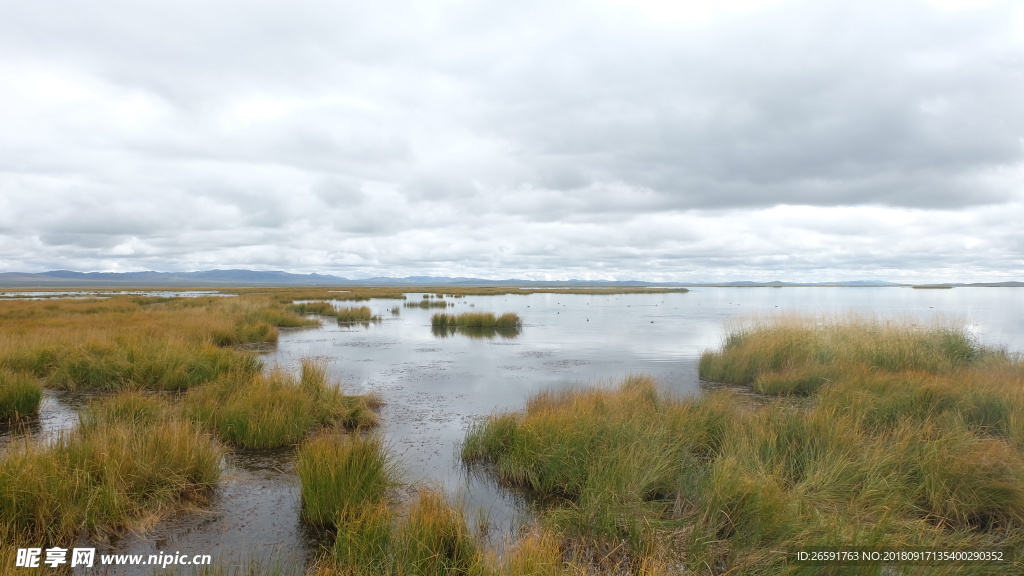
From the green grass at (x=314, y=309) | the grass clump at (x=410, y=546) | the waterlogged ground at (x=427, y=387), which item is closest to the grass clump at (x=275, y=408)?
the waterlogged ground at (x=427, y=387)

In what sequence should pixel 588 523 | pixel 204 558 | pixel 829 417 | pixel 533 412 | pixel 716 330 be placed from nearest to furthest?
pixel 204 558 < pixel 588 523 < pixel 829 417 < pixel 533 412 < pixel 716 330

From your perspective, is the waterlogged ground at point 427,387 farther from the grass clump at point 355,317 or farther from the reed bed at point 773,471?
the grass clump at point 355,317

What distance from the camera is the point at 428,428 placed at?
33.3 ft

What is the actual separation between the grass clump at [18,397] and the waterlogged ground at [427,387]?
0.39m

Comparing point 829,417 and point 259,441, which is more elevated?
point 829,417

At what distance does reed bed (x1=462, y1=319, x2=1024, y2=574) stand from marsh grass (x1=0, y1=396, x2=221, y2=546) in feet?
13.0

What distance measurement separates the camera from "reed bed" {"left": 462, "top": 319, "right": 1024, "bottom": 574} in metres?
5.01

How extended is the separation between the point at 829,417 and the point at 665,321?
29.3 metres

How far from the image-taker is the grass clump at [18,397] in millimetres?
9586

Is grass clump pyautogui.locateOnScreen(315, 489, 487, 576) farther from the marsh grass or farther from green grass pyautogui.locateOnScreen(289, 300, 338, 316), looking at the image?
green grass pyautogui.locateOnScreen(289, 300, 338, 316)

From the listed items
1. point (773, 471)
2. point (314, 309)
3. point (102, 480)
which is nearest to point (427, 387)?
point (102, 480)

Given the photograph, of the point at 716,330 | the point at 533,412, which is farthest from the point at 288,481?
the point at 716,330

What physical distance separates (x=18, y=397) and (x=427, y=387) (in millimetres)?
8420

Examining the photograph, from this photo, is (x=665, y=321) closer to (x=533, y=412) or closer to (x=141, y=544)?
(x=533, y=412)
